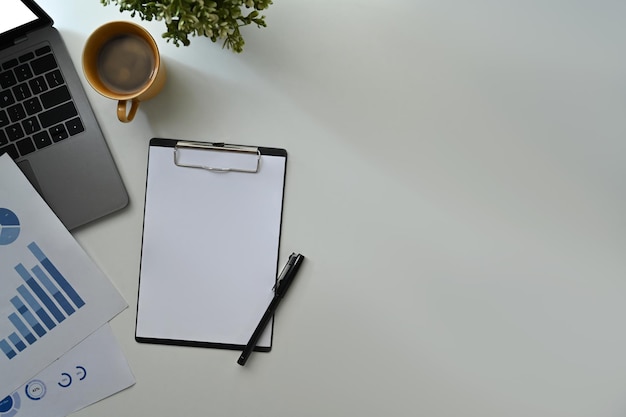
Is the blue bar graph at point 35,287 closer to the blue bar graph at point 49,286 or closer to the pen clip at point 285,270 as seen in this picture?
the blue bar graph at point 49,286

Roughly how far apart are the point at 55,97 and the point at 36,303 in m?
0.30

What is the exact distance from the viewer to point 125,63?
0.83 metres

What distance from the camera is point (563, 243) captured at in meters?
0.87

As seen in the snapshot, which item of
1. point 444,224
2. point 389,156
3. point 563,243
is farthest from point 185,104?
point 563,243

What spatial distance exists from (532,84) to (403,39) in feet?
0.66

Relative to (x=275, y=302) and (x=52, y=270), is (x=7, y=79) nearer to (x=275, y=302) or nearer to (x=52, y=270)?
(x=52, y=270)

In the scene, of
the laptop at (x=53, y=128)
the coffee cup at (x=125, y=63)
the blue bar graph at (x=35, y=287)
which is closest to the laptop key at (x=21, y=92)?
the laptop at (x=53, y=128)

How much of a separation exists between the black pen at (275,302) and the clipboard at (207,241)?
1 cm

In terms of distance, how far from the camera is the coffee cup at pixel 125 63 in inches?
32.1

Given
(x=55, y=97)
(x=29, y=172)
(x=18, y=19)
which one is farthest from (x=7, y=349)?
(x=18, y=19)

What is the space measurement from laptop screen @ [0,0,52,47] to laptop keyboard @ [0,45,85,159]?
3 centimetres

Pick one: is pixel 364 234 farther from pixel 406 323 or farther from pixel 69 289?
pixel 69 289

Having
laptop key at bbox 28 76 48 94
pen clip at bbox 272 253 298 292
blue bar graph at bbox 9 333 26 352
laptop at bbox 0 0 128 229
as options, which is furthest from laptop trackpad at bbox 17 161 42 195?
pen clip at bbox 272 253 298 292

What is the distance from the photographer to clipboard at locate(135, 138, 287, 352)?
0.86 meters
